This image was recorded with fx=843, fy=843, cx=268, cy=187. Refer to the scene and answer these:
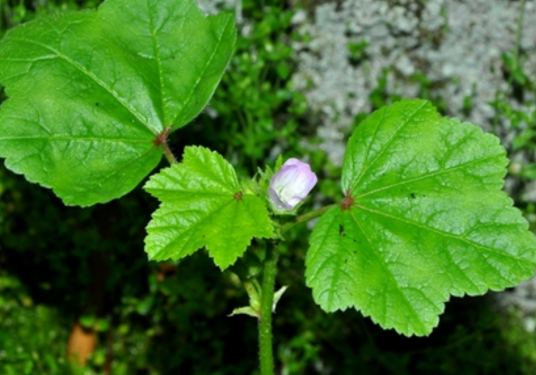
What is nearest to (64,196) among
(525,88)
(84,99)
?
(84,99)

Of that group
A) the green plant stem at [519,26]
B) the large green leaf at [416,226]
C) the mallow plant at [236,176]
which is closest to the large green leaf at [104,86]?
the mallow plant at [236,176]

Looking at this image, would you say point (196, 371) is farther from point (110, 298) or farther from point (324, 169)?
point (324, 169)

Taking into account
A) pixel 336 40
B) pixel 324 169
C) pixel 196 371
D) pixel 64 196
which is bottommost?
pixel 196 371

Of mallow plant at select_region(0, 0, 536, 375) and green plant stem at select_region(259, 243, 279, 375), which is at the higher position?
mallow plant at select_region(0, 0, 536, 375)

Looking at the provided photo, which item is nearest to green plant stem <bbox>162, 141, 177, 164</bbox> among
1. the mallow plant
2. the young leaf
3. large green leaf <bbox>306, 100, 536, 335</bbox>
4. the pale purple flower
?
the mallow plant

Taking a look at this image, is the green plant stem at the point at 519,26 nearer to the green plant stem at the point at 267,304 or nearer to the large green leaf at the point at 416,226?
the large green leaf at the point at 416,226

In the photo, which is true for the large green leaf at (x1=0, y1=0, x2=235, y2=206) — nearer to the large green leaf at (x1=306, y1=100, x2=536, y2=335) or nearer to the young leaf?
the young leaf

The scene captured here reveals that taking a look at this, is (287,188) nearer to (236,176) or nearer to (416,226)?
(236,176)

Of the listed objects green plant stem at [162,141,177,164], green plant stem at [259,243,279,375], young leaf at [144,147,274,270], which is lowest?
green plant stem at [259,243,279,375]
